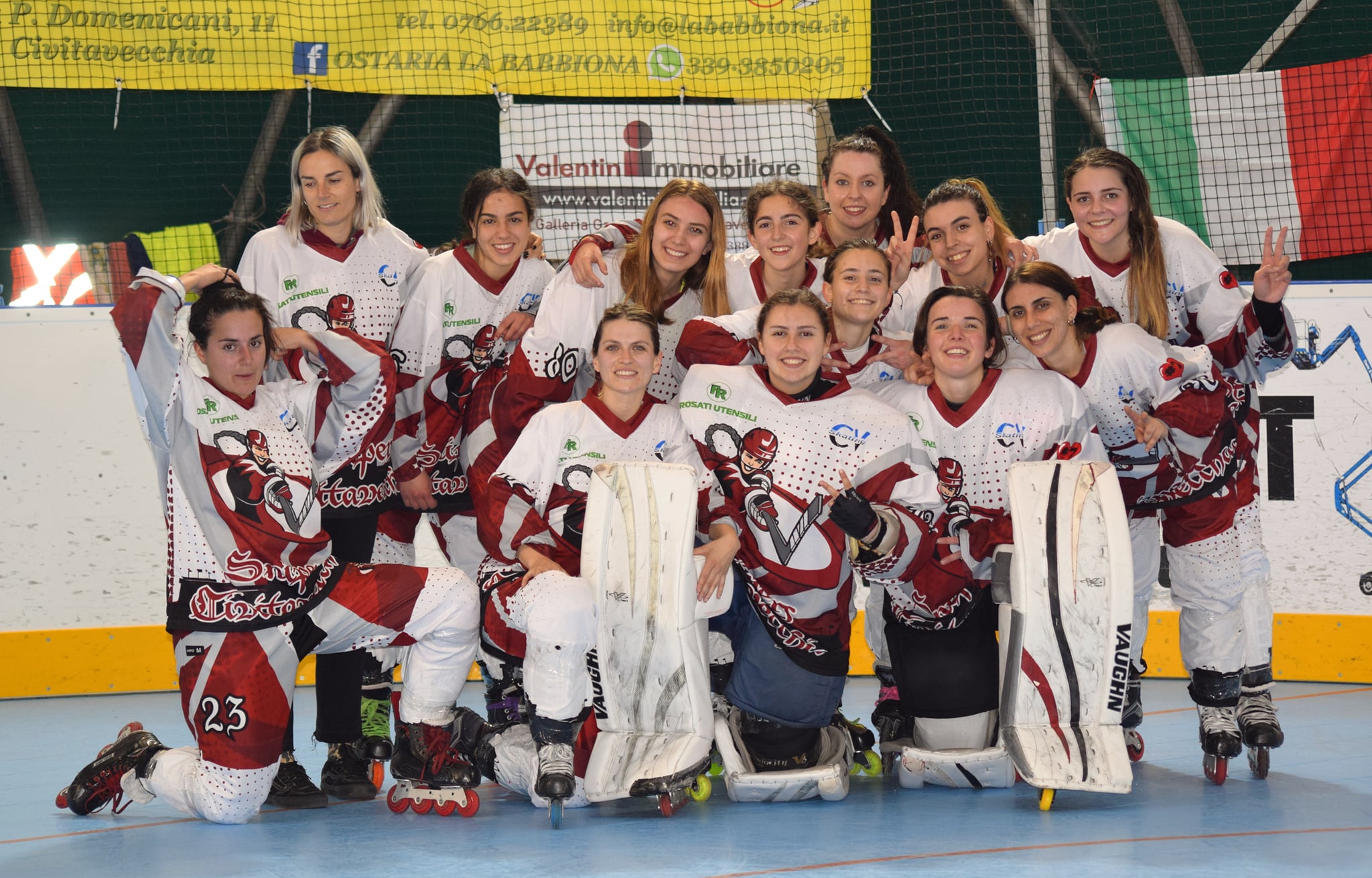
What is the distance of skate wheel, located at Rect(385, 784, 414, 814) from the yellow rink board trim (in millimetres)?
2040

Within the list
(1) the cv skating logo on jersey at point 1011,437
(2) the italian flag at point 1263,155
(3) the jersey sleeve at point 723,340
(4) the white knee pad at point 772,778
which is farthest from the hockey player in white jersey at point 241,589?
(2) the italian flag at point 1263,155

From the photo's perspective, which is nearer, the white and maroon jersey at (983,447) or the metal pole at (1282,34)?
the white and maroon jersey at (983,447)

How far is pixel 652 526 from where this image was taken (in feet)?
10.1

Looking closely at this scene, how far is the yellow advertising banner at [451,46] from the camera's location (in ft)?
18.4

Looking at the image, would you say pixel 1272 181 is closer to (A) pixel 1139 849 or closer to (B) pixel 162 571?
(A) pixel 1139 849

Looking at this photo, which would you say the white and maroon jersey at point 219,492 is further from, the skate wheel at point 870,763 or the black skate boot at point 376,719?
the skate wheel at point 870,763

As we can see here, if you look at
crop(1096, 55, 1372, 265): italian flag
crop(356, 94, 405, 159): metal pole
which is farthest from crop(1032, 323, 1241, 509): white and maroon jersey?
crop(356, 94, 405, 159): metal pole

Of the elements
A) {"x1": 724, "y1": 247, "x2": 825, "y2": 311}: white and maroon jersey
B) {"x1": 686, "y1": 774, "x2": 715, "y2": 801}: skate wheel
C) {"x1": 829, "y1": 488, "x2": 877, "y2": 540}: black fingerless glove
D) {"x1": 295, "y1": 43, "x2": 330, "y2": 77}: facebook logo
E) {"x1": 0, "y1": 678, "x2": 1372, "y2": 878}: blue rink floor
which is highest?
{"x1": 295, "y1": 43, "x2": 330, "y2": 77}: facebook logo

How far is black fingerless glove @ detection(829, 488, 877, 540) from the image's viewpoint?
10.1 ft

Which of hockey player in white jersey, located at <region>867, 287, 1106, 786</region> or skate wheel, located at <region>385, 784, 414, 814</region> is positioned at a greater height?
hockey player in white jersey, located at <region>867, 287, 1106, 786</region>

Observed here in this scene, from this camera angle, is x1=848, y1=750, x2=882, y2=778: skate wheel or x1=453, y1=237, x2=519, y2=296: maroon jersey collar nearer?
x1=848, y1=750, x2=882, y2=778: skate wheel

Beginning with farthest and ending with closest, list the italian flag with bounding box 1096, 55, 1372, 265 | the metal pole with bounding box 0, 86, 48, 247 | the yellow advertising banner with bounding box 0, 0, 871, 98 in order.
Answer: the metal pole with bounding box 0, 86, 48, 247, the yellow advertising banner with bounding box 0, 0, 871, 98, the italian flag with bounding box 1096, 55, 1372, 265

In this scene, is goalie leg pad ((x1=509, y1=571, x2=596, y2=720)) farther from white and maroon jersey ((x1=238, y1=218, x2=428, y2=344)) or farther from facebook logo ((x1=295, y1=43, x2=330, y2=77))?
facebook logo ((x1=295, y1=43, x2=330, y2=77))

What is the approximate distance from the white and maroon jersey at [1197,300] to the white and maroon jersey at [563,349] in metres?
1.09
